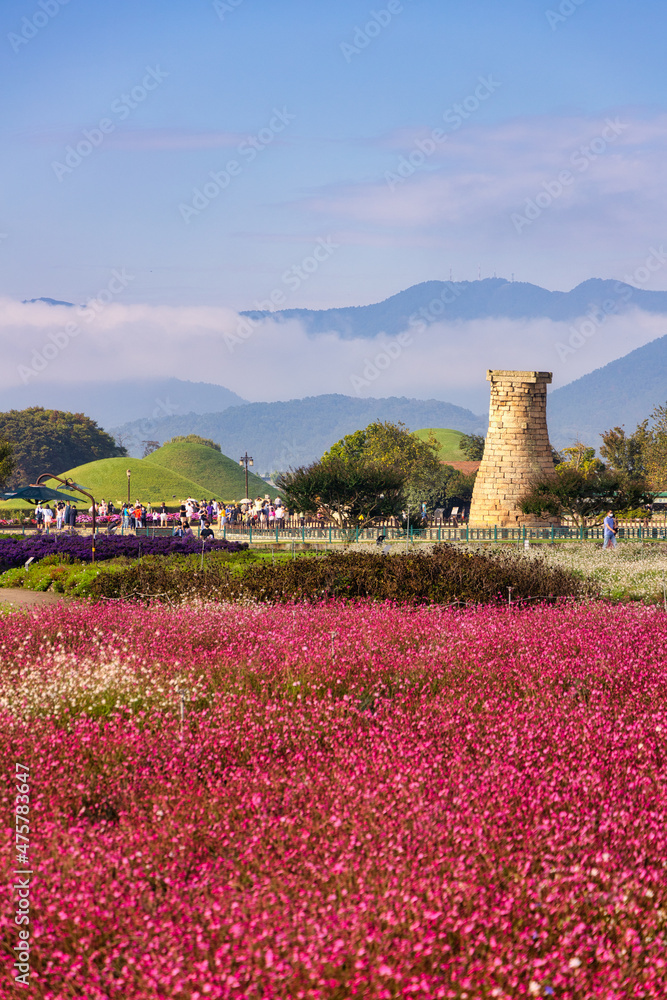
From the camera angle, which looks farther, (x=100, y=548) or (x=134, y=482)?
(x=134, y=482)

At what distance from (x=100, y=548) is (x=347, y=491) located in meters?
15.4

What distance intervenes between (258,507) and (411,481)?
38252mm

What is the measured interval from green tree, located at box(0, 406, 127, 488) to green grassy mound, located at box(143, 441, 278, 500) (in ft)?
34.4

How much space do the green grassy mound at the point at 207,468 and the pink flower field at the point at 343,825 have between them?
129 meters

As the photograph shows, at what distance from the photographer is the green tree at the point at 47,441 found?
12450cm

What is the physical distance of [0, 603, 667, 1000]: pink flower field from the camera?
9.34 feet

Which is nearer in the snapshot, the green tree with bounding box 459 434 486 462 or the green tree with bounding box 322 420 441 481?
the green tree with bounding box 322 420 441 481

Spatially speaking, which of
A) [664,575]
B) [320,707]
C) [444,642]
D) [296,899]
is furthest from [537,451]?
[296,899]

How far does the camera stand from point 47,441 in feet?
416

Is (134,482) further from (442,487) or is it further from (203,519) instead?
(203,519)

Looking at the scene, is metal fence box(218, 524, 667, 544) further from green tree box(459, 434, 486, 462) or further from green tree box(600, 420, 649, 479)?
green tree box(459, 434, 486, 462)

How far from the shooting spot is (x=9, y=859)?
3646 millimetres

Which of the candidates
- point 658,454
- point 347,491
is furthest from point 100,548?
point 658,454

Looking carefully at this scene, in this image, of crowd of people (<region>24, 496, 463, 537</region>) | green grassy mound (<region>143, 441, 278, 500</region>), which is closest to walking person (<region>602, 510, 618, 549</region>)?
crowd of people (<region>24, 496, 463, 537</region>)
